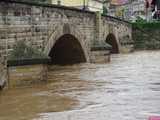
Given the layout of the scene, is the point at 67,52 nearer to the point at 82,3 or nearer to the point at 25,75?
the point at 25,75

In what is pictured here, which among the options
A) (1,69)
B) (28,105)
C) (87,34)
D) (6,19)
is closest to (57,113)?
(28,105)

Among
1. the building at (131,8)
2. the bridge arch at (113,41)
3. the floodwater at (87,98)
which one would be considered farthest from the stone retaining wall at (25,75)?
the building at (131,8)

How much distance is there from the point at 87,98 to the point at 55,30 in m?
8.57

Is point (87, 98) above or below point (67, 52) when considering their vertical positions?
below

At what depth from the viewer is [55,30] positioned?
2686 cm

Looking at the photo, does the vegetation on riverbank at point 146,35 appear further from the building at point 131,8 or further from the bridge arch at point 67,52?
the building at point 131,8

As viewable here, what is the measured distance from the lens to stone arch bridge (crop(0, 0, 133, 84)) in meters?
21.5

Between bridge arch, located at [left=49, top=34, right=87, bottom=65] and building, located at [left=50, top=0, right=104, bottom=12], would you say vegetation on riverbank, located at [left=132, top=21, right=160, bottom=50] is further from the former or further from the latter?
bridge arch, located at [left=49, top=34, right=87, bottom=65]

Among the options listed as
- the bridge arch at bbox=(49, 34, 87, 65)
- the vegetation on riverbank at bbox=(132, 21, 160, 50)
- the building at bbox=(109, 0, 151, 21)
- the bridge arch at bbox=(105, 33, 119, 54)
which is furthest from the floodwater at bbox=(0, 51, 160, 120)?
the building at bbox=(109, 0, 151, 21)

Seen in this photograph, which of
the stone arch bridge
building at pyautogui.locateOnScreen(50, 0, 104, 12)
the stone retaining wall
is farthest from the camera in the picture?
building at pyautogui.locateOnScreen(50, 0, 104, 12)

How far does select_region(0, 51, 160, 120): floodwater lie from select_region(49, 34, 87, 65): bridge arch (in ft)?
14.5

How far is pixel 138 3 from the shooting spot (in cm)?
9925

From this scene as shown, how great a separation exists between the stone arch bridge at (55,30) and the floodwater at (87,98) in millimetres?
1515

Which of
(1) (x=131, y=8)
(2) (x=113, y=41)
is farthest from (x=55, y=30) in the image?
(1) (x=131, y=8)
